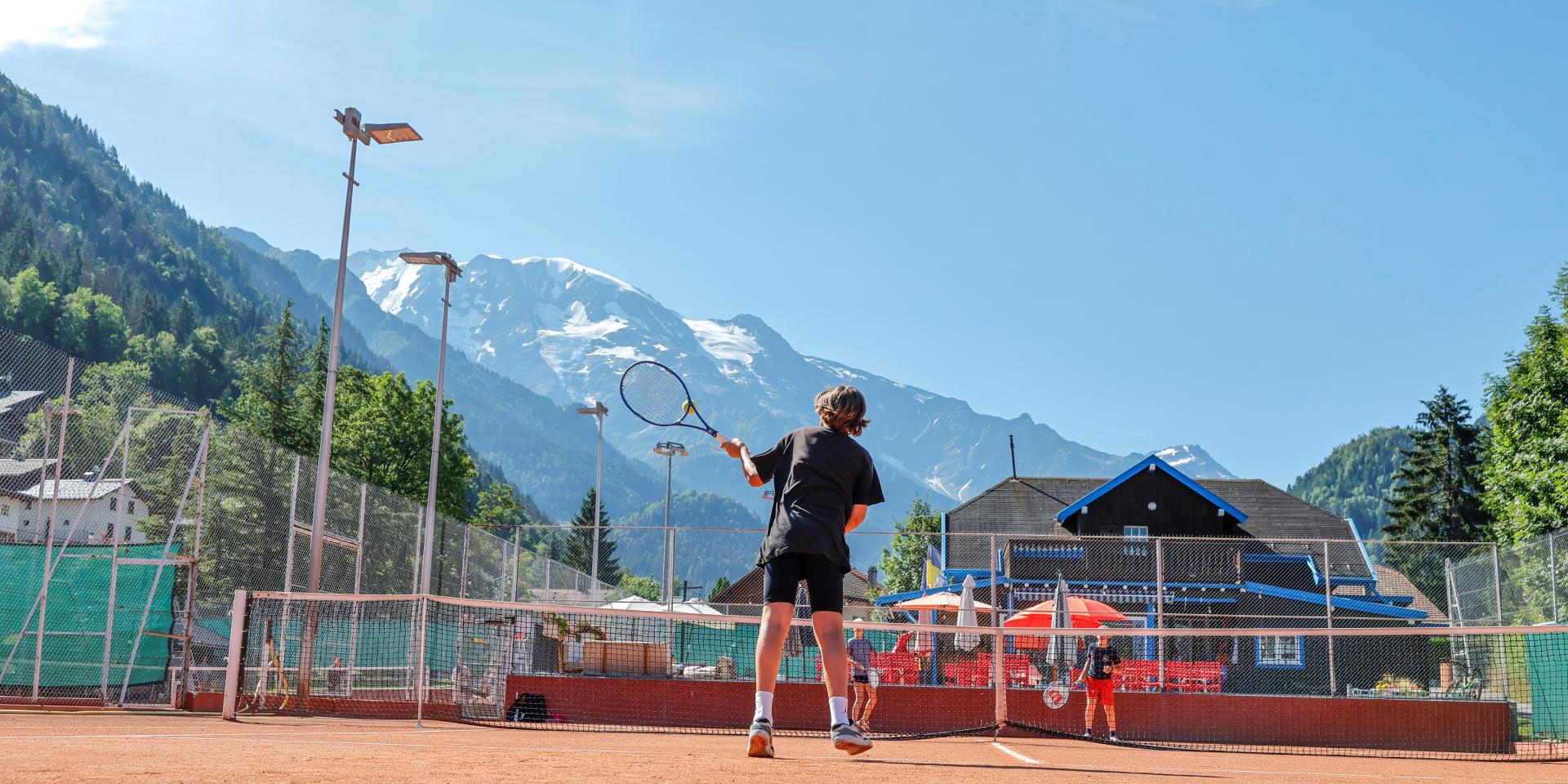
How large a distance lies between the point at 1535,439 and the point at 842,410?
3890 centimetres

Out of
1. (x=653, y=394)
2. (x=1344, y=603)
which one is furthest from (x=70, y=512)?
(x=1344, y=603)

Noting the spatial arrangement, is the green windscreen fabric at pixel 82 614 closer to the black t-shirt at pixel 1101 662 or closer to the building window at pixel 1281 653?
the black t-shirt at pixel 1101 662

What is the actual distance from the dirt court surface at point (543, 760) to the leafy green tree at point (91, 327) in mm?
116006

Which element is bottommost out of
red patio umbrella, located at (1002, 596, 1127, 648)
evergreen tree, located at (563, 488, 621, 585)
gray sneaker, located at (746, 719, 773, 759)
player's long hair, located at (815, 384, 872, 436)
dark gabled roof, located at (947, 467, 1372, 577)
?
gray sneaker, located at (746, 719, 773, 759)

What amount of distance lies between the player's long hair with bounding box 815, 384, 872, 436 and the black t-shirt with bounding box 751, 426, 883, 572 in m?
0.06

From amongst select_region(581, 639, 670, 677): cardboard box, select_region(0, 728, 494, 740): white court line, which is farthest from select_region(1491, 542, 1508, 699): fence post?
select_region(0, 728, 494, 740): white court line

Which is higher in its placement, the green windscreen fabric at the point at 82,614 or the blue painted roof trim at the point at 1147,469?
the blue painted roof trim at the point at 1147,469

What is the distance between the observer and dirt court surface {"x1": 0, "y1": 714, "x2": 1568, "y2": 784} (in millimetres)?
5785

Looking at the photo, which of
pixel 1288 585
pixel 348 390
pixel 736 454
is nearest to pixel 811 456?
pixel 736 454

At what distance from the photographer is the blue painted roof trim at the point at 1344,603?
22.9 meters

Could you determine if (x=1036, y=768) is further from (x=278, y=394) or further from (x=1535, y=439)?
(x=278, y=394)

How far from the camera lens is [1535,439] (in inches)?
1566

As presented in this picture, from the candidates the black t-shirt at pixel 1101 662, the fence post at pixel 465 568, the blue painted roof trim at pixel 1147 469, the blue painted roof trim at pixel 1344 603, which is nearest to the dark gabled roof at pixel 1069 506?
the blue painted roof trim at pixel 1147 469

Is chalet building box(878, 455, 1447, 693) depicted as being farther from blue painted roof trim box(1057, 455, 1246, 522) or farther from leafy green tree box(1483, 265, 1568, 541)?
leafy green tree box(1483, 265, 1568, 541)
